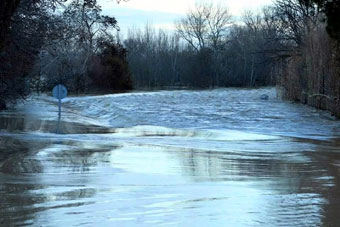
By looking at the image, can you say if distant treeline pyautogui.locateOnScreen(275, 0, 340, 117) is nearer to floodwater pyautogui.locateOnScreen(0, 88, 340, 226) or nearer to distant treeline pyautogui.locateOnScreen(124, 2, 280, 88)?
floodwater pyautogui.locateOnScreen(0, 88, 340, 226)

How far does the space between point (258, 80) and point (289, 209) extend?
91.9 metres

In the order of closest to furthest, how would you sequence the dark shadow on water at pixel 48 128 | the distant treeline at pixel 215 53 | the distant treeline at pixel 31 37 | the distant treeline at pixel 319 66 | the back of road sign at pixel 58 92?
the distant treeline at pixel 31 37 < the distant treeline at pixel 319 66 < the dark shadow on water at pixel 48 128 < the back of road sign at pixel 58 92 < the distant treeline at pixel 215 53

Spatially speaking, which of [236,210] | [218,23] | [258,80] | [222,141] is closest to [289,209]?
[236,210]

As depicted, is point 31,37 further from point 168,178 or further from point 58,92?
point 168,178

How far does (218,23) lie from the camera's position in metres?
106

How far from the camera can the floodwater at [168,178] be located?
718 cm

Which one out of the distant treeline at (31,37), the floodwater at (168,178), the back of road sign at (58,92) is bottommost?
the floodwater at (168,178)

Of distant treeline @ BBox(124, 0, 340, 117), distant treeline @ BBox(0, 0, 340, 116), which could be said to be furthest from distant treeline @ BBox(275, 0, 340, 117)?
distant treeline @ BBox(124, 0, 340, 117)

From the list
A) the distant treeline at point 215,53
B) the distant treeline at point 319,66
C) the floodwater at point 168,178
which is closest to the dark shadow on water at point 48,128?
the floodwater at point 168,178

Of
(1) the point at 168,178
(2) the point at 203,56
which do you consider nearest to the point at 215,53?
(2) the point at 203,56

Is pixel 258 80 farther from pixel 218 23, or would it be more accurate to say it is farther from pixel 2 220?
pixel 2 220

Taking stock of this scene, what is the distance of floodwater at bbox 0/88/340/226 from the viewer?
7.18 metres

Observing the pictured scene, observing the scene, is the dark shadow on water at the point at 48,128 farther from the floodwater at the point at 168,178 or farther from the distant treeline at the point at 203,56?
the distant treeline at the point at 203,56

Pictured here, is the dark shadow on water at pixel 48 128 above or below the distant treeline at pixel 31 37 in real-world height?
below
